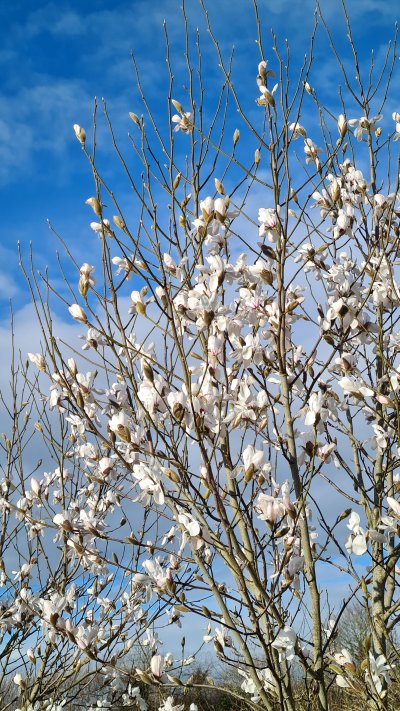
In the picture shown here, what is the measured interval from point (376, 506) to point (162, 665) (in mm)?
1413

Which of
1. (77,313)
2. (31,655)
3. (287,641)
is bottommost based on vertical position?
(31,655)

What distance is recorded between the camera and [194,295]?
221 centimetres

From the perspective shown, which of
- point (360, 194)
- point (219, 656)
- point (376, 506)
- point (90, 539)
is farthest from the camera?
point (360, 194)

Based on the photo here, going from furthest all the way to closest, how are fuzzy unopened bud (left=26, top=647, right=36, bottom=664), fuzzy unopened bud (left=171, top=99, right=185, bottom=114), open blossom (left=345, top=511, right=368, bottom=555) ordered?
fuzzy unopened bud (left=26, top=647, right=36, bottom=664), fuzzy unopened bud (left=171, top=99, right=185, bottom=114), open blossom (left=345, top=511, right=368, bottom=555)

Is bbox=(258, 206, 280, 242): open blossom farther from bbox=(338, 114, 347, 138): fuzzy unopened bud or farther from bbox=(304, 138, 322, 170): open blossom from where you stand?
bbox=(304, 138, 322, 170): open blossom

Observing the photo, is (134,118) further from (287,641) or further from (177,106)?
(287,641)

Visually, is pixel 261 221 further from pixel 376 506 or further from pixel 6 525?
pixel 6 525

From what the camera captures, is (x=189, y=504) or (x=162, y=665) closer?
(x=189, y=504)

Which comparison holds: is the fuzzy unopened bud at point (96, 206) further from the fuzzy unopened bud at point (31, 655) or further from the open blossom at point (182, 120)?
the fuzzy unopened bud at point (31, 655)

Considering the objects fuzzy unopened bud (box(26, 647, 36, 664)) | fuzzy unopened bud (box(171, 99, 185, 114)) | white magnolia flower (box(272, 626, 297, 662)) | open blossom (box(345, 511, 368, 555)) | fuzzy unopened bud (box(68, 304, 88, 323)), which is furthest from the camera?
fuzzy unopened bud (box(26, 647, 36, 664))

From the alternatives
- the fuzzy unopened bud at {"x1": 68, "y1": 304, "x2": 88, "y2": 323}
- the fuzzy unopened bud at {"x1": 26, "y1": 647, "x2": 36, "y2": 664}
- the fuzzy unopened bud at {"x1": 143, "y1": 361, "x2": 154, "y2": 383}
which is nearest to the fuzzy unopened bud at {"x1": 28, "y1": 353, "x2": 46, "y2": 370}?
the fuzzy unopened bud at {"x1": 68, "y1": 304, "x2": 88, "y2": 323}

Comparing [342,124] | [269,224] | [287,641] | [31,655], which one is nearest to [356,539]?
[287,641]

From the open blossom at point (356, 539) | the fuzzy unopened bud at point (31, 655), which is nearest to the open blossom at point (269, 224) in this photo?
the open blossom at point (356, 539)

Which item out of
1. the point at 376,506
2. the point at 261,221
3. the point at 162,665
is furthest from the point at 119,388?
the point at 376,506
